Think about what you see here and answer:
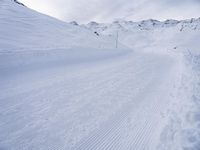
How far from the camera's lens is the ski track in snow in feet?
14.8

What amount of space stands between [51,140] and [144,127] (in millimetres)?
2350

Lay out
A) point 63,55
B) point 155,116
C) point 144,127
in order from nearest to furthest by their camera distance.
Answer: point 144,127 < point 155,116 < point 63,55

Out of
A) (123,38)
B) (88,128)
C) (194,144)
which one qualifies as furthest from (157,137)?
(123,38)

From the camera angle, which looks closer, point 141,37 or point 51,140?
point 51,140

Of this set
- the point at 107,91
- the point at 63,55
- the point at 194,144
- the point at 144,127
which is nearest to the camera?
the point at 194,144

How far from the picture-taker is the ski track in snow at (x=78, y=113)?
4.50 metres

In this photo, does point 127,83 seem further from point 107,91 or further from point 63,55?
point 63,55

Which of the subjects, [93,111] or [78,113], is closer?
[78,113]

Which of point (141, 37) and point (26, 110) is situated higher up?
point (141, 37)

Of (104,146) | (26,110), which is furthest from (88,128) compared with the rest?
(26,110)

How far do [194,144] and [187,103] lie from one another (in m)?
2.50

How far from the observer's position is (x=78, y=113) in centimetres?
571

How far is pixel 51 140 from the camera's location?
4410 millimetres

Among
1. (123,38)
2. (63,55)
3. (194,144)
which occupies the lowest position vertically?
(194,144)
